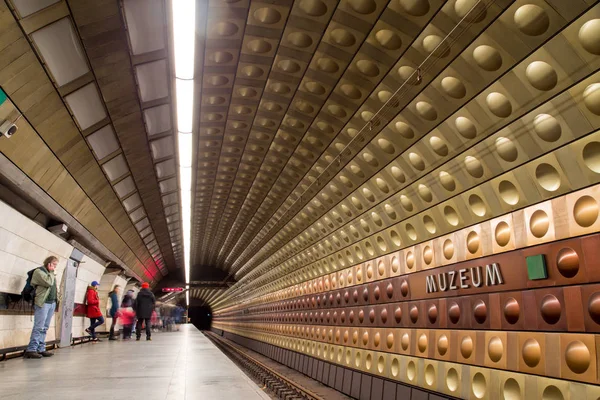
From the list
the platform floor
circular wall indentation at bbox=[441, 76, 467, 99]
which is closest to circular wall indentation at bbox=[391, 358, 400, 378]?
the platform floor

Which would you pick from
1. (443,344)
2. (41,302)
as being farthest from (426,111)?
(41,302)

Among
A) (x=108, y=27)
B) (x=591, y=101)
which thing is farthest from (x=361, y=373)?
(x=108, y=27)

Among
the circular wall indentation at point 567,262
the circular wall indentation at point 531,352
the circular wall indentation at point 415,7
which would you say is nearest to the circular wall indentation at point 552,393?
the circular wall indentation at point 531,352

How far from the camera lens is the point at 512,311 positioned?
5.30 metres

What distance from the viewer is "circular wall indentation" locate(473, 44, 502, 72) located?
191 inches

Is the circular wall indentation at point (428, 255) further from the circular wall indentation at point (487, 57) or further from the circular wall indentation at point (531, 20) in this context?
the circular wall indentation at point (531, 20)

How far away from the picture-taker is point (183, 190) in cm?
1427

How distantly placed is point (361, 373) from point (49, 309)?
237 inches

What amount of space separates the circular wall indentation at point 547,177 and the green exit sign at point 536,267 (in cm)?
→ 74

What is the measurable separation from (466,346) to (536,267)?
1.70 m

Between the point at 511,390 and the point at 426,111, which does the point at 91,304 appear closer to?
the point at 426,111

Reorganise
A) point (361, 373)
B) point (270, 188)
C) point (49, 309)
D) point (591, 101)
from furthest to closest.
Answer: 1. point (270, 188)
2. point (361, 373)
3. point (49, 309)
4. point (591, 101)

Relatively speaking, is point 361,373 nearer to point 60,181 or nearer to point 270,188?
point 270,188

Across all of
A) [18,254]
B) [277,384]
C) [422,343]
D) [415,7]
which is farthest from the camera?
[277,384]
